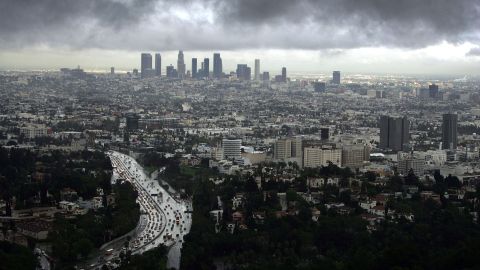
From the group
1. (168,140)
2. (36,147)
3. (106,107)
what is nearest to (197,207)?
(36,147)

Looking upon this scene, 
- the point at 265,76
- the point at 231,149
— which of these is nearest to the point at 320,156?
the point at 231,149

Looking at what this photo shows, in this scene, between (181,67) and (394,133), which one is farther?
(181,67)

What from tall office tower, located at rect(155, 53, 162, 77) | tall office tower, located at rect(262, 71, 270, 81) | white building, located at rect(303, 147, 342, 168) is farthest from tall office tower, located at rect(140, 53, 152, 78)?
white building, located at rect(303, 147, 342, 168)

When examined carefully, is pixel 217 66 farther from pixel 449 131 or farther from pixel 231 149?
pixel 231 149

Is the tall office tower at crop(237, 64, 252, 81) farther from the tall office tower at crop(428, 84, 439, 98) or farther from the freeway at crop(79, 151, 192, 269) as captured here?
the freeway at crop(79, 151, 192, 269)

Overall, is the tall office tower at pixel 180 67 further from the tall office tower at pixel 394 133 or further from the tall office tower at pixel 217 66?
the tall office tower at pixel 394 133
